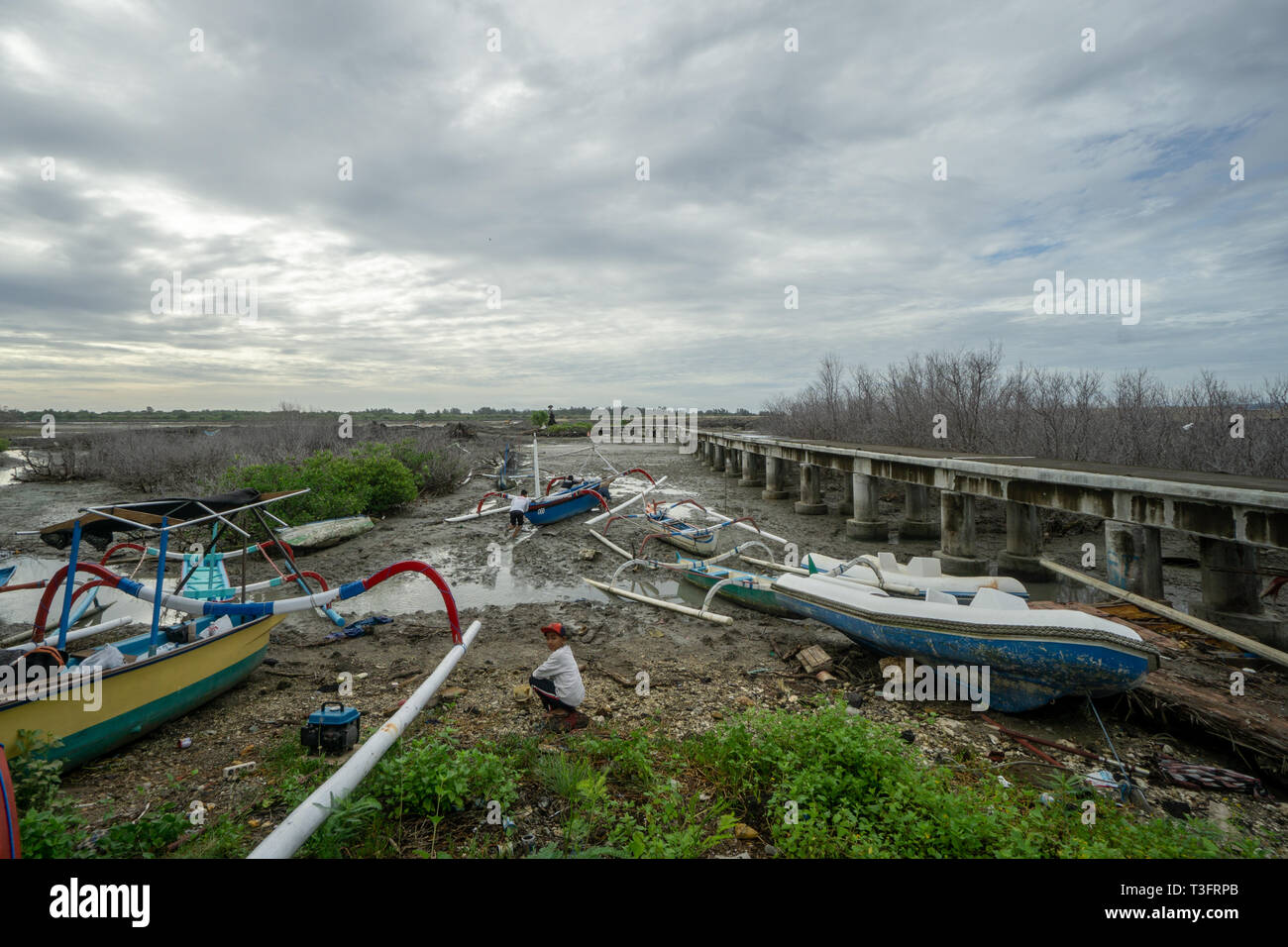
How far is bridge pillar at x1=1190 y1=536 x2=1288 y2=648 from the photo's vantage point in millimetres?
8070

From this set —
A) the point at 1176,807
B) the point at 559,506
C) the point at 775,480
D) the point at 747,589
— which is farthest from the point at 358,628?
the point at 775,480

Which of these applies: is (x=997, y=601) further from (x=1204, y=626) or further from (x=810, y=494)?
(x=810, y=494)

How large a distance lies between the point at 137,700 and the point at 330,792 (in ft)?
9.48

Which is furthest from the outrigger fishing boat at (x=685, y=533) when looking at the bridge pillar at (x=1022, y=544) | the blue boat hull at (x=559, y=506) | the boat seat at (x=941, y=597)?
the boat seat at (x=941, y=597)

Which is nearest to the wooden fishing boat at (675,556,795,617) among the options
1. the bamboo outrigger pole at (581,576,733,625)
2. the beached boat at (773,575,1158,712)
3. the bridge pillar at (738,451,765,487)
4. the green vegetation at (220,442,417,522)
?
the bamboo outrigger pole at (581,576,733,625)

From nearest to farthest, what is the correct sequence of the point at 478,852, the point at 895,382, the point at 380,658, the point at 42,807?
1. the point at 478,852
2. the point at 42,807
3. the point at 380,658
4. the point at 895,382

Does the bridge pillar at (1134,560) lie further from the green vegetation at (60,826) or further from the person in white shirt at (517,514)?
the person in white shirt at (517,514)

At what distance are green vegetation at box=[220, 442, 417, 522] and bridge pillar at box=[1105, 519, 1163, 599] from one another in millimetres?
17167

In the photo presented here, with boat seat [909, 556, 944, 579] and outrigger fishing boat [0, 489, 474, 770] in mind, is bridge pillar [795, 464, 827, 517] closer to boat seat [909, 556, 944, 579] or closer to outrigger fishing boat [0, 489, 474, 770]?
boat seat [909, 556, 944, 579]

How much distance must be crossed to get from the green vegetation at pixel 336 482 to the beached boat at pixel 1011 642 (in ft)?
46.1
